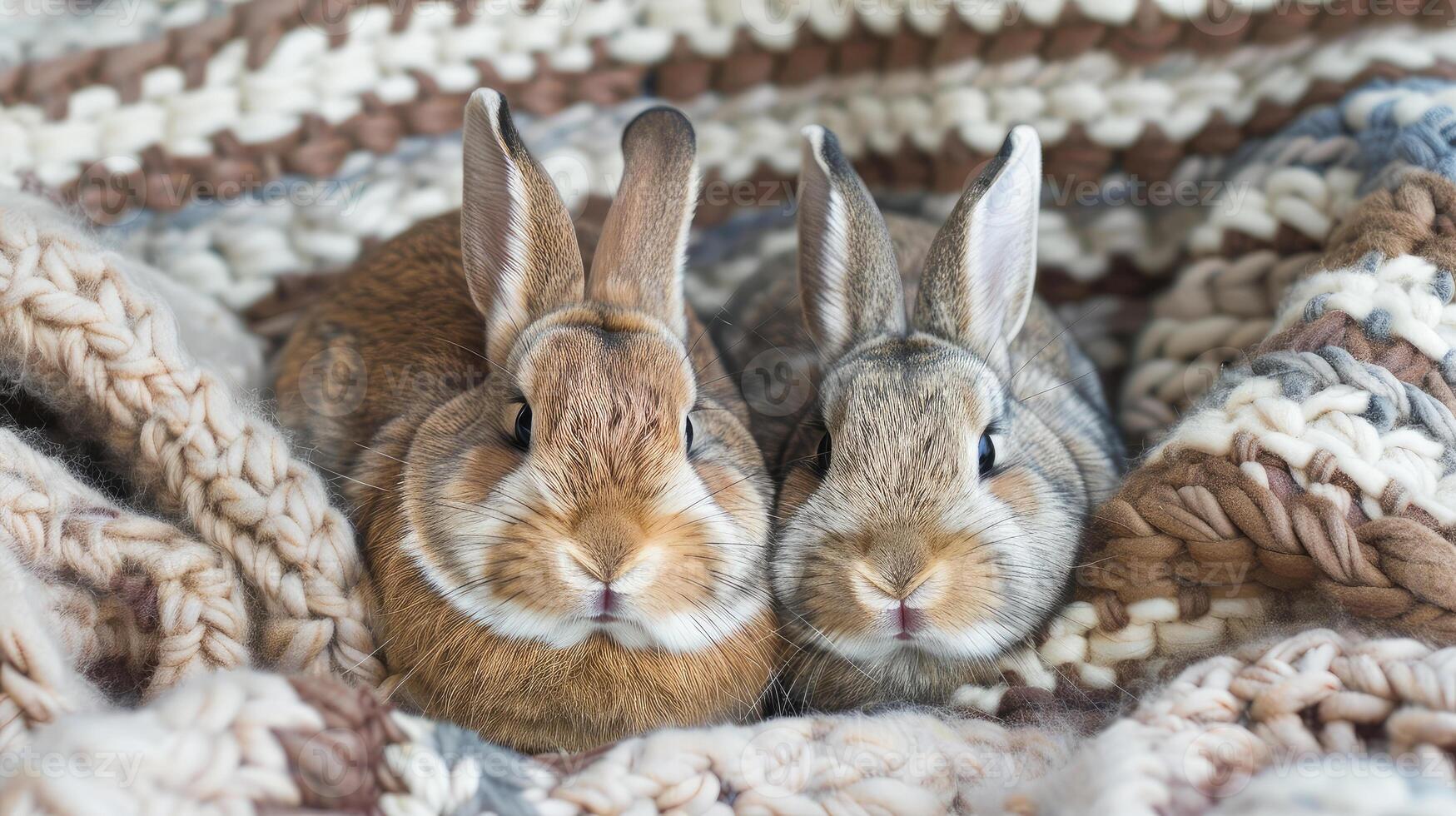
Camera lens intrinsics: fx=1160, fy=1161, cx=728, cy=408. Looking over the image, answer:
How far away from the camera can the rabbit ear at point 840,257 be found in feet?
5.59

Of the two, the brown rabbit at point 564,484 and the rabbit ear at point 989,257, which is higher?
the rabbit ear at point 989,257

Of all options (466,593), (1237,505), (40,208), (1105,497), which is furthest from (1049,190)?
(40,208)

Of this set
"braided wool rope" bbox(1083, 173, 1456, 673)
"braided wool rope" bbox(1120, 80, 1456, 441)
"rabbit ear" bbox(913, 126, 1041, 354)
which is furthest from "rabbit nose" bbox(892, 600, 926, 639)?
"braided wool rope" bbox(1120, 80, 1456, 441)

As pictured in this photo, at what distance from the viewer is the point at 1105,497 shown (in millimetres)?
1687

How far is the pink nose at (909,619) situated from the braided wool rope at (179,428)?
66 cm

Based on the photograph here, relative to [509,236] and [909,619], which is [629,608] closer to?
[909,619]

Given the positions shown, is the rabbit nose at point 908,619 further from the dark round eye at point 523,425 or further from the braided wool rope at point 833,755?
the dark round eye at point 523,425

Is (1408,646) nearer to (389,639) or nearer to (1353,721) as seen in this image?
(1353,721)

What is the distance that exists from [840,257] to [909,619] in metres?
0.58

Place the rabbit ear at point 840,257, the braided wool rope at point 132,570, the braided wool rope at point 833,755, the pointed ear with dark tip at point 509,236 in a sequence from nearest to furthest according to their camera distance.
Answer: the braided wool rope at point 833,755 → the braided wool rope at point 132,570 → the pointed ear with dark tip at point 509,236 → the rabbit ear at point 840,257

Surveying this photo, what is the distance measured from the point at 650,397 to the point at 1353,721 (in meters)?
0.85

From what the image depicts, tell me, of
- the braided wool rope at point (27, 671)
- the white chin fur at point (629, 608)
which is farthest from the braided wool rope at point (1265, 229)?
the braided wool rope at point (27, 671)

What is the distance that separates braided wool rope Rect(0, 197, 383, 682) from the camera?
137 cm

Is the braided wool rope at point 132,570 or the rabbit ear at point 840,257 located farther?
the rabbit ear at point 840,257
